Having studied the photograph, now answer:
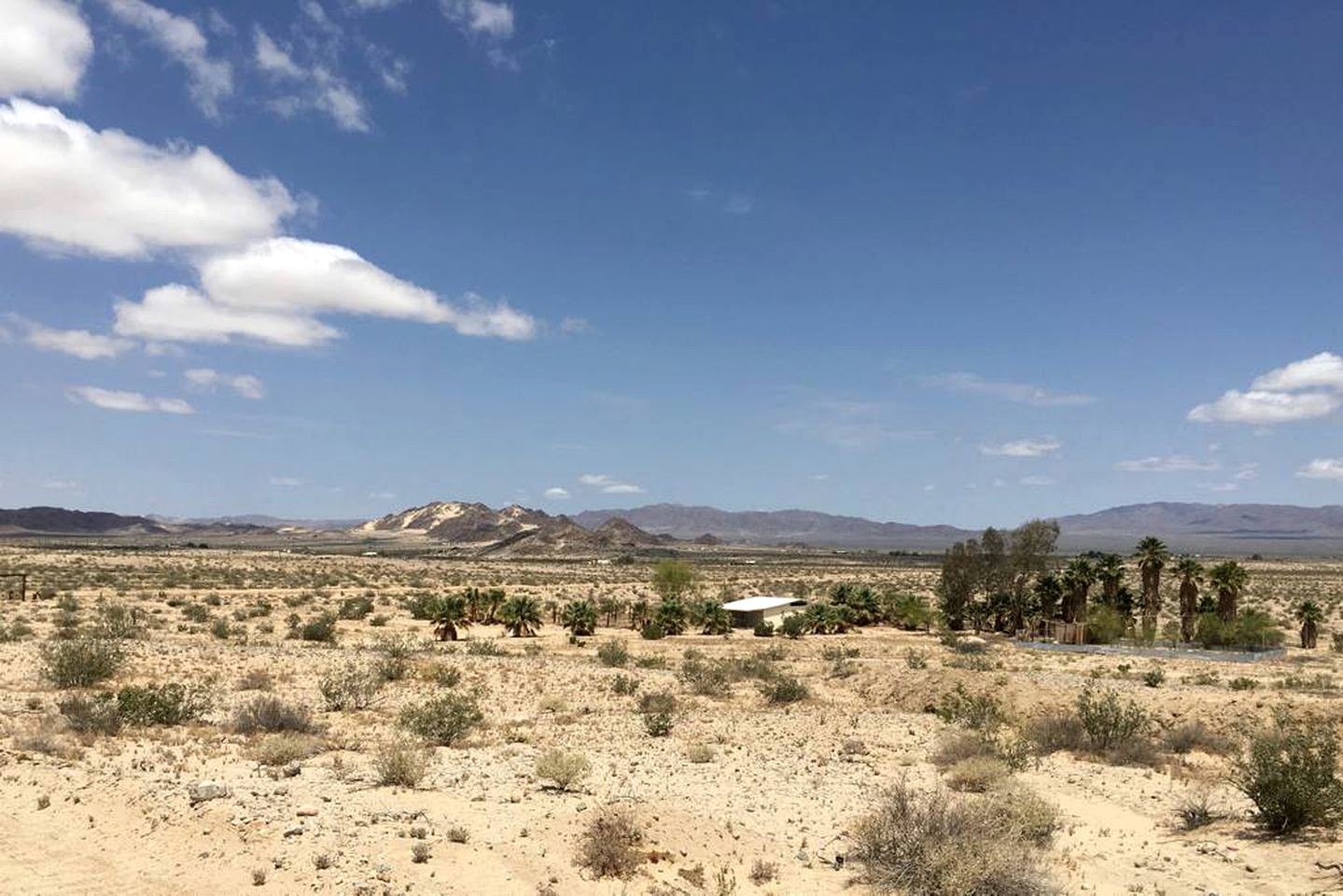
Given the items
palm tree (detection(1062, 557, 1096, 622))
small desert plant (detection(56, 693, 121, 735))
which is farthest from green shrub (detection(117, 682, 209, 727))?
palm tree (detection(1062, 557, 1096, 622))

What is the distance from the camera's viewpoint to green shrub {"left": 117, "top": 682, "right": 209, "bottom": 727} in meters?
17.9

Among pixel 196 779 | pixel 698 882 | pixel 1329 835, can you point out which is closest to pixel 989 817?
pixel 698 882

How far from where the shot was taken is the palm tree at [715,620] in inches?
2035

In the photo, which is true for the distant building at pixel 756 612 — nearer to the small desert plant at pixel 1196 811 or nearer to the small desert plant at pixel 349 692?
the small desert plant at pixel 349 692

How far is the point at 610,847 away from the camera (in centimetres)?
1193

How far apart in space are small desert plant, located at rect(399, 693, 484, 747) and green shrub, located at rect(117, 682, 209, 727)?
4.21m

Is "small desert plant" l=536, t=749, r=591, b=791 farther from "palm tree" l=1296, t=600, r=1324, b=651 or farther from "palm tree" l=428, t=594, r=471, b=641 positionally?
"palm tree" l=1296, t=600, r=1324, b=651

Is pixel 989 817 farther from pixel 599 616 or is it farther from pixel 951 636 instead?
pixel 599 616

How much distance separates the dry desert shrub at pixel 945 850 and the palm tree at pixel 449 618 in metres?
31.4

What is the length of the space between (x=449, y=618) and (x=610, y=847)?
111 feet

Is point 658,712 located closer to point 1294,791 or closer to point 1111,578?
point 1294,791

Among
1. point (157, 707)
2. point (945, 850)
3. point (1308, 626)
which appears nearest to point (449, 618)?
point (157, 707)

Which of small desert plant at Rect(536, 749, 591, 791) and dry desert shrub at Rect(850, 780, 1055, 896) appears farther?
small desert plant at Rect(536, 749, 591, 791)

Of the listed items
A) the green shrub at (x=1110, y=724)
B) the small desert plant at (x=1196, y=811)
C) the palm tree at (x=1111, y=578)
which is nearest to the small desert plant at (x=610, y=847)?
the small desert plant at (x=1196, y=811)
